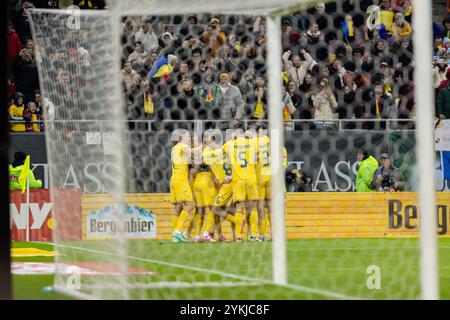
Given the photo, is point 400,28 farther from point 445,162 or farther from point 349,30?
point 445,162

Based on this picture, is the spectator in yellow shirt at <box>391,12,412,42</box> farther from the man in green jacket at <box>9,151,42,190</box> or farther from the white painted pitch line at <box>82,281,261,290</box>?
the man in green jacket at <box>9,151,42,190</box>

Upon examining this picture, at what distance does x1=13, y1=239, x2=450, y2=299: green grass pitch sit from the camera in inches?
348

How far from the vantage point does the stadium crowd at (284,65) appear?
13.7 meters

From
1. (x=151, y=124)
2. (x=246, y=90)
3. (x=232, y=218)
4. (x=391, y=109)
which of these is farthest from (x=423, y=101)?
(x=232, y=218)

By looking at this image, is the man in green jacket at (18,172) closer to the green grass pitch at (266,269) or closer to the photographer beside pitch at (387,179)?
the green grass pitch at (266,269)

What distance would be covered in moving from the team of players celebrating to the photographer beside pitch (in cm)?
189

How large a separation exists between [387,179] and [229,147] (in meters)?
3.48

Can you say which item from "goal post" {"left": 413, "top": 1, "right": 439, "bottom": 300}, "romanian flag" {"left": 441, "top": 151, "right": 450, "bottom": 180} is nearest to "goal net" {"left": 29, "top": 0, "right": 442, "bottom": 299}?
"romanian flag" {"left": 441, "top": 151, "right": 450, "bottom": 180}

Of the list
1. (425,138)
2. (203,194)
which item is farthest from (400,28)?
(425,138)

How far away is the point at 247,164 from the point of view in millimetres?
18156

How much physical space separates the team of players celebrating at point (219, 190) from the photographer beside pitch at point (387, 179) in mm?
1889

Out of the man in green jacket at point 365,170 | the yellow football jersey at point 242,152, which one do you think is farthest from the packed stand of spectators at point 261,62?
the man in green jacket at point 365,170

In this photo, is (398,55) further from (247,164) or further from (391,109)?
(247,164)

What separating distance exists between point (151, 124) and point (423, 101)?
1010 centimetres
